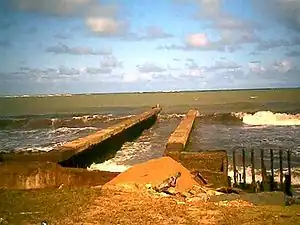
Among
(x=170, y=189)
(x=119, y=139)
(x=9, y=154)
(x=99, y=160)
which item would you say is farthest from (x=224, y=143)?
(x=170, y=189)

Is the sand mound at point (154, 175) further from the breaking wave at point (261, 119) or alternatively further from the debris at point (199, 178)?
the breaking wave at point (261, 119)

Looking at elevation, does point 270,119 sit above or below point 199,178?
below

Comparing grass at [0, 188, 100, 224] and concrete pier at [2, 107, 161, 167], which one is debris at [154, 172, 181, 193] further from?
concrete pier at [2, 107, 161, 167]

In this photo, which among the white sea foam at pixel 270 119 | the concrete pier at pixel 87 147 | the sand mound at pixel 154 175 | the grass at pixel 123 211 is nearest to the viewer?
the grass at pixel 123 211

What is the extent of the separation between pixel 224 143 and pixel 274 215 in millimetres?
14366

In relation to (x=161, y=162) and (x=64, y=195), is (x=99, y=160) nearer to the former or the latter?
(x=161, y=162)

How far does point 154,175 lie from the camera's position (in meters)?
8.08

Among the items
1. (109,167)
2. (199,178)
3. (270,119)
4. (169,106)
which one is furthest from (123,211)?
(169,106)

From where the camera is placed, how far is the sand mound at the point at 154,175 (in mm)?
7704

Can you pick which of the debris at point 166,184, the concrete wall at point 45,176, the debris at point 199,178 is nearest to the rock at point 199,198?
the debris at point 166,184

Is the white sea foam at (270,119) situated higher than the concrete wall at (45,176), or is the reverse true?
the concrete wall at (45,176)

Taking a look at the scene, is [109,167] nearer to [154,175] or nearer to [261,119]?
[154,175]

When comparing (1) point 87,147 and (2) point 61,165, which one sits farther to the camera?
(1) point 87,147

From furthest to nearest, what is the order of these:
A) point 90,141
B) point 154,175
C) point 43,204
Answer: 1. point 90,141
2. point 154,175
3. point 43,204
